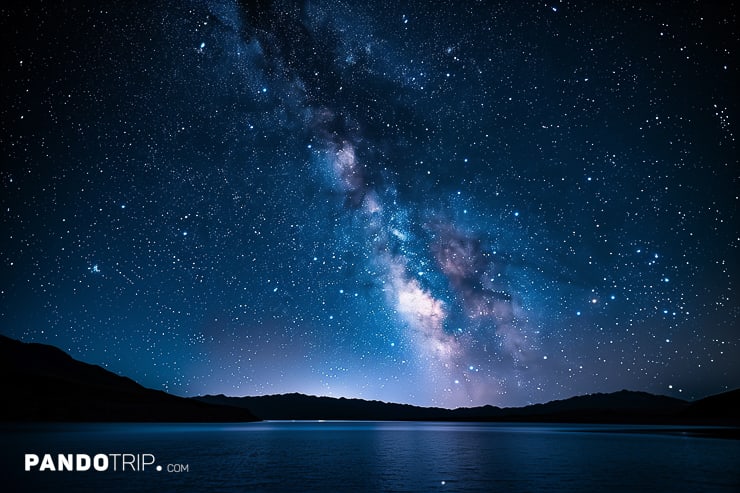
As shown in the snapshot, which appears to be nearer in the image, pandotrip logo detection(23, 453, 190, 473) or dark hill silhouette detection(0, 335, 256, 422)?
pandotrip logo detection(23, 453, 190, 473)

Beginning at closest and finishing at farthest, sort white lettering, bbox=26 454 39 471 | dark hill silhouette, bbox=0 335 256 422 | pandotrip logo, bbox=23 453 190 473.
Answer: pandotrip logo, bbox=23 453 190 473 < white lettering, bbox=26 454 39 471 < dark hill silhouette, bbox=0 335 256 422

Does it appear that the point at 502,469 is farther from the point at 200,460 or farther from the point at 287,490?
the point at 200,460

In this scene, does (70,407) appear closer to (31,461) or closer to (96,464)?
(31,461)

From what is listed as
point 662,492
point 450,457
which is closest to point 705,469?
point 662,492

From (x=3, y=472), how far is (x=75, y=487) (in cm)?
720

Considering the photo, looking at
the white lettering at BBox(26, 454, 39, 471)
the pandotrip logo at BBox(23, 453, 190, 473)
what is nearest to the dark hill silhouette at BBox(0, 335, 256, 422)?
the white lettering at BBox(26, 454, 39, 471)

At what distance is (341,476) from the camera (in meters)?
24.8

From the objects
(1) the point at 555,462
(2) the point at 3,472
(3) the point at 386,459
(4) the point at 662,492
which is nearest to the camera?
(4) the point at 662,492

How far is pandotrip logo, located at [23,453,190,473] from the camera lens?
25.6 meters

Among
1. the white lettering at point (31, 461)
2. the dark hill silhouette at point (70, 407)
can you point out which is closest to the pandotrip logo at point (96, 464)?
the white lettering at point (31, 461)

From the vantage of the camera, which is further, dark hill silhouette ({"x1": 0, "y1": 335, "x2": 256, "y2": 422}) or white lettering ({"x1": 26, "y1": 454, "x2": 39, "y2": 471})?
dark hill silhouette ({"x1": 0, "y1": 335, "x2": 256, "y2": 422})

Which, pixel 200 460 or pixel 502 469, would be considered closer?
pixel 502 469

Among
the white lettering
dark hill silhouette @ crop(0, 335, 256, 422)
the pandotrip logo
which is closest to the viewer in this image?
the pandotrip logo

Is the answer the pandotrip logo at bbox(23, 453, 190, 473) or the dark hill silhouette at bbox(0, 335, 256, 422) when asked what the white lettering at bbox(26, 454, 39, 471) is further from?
the dark hill silhouette at bbox(0, 335, 256, 422)
